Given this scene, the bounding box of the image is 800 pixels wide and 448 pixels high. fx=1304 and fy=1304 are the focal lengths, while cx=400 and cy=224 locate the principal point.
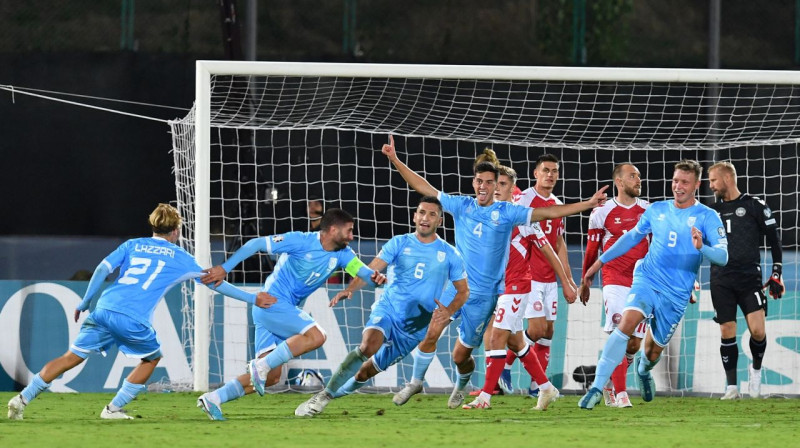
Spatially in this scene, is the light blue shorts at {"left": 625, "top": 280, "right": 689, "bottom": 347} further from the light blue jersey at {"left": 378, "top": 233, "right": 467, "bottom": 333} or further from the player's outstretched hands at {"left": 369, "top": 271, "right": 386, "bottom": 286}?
the player's outstretched hands at {"left": 369, "top": 271, "right": 386, "bottom": 286}

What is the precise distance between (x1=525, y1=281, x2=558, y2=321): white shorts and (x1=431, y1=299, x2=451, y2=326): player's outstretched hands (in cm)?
165

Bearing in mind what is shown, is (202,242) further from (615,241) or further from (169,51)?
(169,51)

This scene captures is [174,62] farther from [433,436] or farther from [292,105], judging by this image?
[433,436]

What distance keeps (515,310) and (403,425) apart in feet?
7.02

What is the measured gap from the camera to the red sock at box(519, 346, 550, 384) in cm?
986

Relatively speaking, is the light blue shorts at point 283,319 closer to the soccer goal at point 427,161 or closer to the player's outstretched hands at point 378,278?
the player's outstretched hands at point 378,278

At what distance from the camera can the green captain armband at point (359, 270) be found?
880cm

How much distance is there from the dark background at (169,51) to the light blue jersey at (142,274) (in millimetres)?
6517

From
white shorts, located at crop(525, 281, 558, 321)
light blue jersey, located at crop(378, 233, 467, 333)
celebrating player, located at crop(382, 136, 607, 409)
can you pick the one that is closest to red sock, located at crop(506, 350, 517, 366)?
white shorts, located at crop(525, 281, 558, 321)

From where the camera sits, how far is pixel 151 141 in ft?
53.8

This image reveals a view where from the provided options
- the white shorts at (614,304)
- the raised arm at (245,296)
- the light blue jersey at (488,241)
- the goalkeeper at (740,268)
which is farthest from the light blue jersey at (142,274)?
the goalkeeper at (740,268)

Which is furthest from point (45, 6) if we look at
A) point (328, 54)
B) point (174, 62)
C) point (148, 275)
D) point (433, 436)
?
point (433, 436)

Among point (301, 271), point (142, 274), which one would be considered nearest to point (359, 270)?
point (301, 271)

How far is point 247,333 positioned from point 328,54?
5912mm
